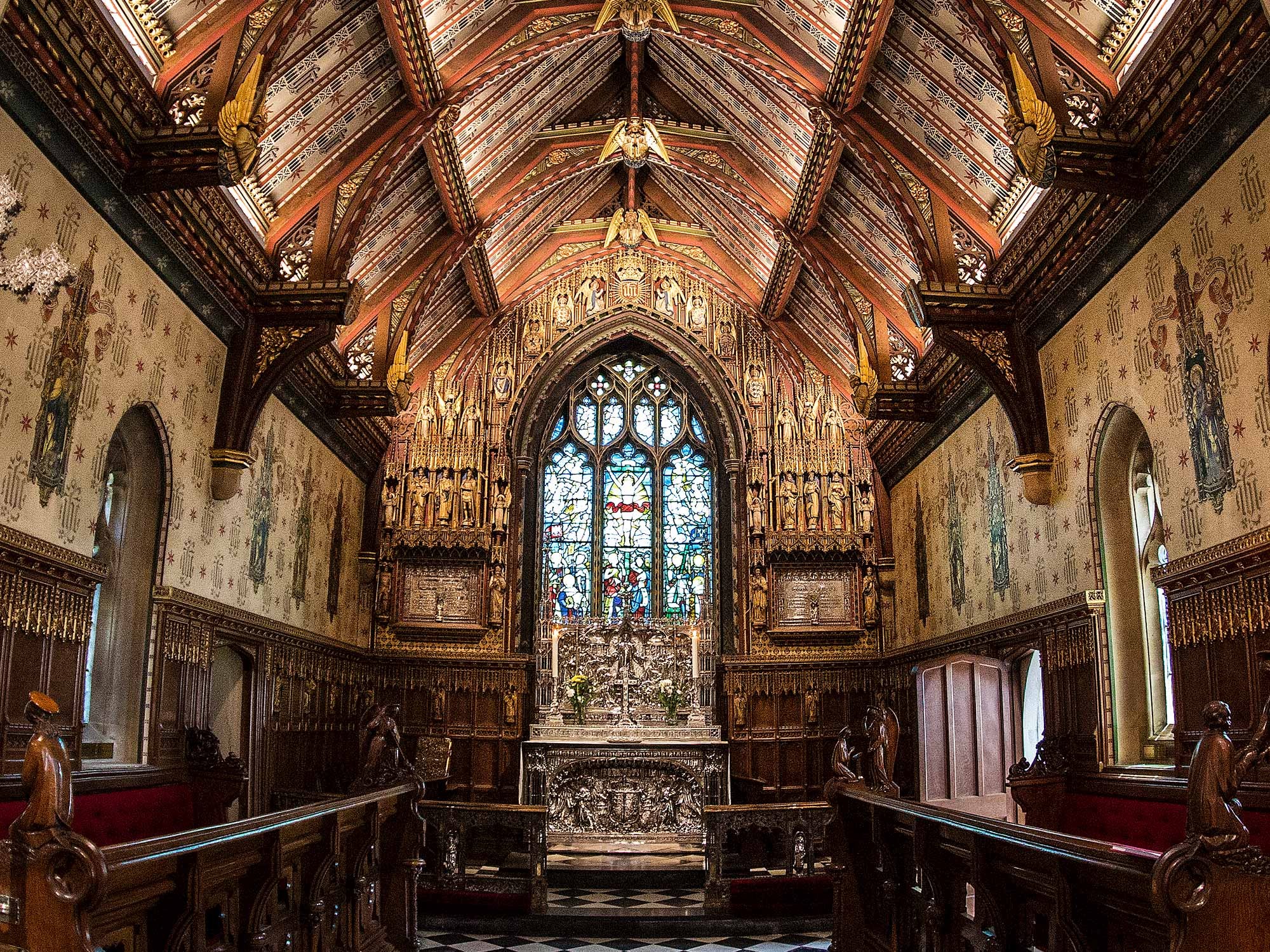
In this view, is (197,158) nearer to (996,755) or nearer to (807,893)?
(807,893)

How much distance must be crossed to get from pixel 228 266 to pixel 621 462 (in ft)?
30.8

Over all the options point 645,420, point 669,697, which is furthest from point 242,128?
point 645,420

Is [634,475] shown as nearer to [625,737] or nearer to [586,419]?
[586,419]

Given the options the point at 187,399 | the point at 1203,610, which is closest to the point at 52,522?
the point at 187,399

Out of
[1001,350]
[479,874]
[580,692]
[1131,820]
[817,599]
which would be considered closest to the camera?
[1131,820]

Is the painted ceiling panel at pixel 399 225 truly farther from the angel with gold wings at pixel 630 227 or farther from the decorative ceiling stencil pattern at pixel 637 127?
the angel with gold wings at pixel 630 227

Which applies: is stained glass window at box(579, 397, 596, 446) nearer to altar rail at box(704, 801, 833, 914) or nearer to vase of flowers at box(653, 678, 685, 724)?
vase of flowers at box(653, 678, 685, 724)

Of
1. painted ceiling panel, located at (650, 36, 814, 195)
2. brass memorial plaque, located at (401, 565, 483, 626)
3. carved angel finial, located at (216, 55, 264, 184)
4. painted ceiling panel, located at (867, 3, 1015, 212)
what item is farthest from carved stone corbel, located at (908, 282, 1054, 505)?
brass memorial plaque, located at (401, 565, 483, 626)

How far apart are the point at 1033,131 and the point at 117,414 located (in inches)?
327

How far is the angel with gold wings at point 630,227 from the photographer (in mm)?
18797

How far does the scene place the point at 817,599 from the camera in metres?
18.3

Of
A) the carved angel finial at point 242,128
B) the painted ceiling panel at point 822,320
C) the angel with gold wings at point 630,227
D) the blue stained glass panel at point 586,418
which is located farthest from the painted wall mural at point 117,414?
the painted ceiling panel at point 822,320

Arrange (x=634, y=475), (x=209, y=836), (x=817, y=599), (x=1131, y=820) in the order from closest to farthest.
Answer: (x=209, y=836), (x=1131, y=820), (x=817, y=599), (x=634, y=475)

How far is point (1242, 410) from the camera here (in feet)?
26.2
